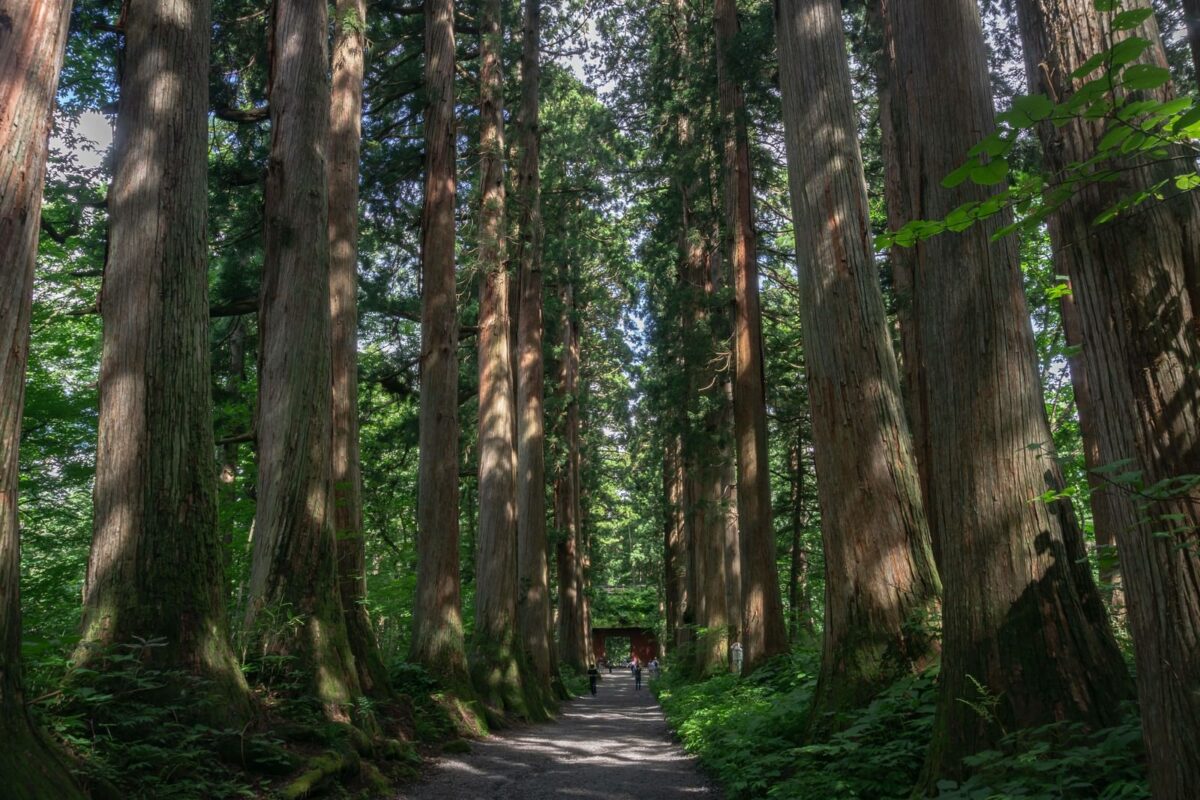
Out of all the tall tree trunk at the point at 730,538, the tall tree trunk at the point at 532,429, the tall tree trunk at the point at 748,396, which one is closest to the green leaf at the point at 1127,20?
the tall tree trunk at the point at 748,396

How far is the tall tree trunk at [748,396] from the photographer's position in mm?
13500

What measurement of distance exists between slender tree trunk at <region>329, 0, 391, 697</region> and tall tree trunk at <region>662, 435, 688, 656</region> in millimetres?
17568

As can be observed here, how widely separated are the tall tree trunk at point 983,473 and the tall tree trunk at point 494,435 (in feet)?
39.4

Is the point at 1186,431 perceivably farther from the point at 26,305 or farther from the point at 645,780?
the point at 645,780

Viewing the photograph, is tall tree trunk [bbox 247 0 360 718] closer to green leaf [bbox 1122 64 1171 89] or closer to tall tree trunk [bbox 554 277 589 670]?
green leaf [bbox 1122 64 1171 89]

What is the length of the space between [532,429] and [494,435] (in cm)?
343

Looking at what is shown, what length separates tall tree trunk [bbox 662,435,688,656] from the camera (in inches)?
1182

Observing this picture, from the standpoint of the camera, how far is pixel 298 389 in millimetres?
8656

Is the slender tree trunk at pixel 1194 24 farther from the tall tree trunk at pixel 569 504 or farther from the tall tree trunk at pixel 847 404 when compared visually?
the tall tree trunk at pixel 569 504

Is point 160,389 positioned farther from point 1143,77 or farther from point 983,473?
point 1143,77

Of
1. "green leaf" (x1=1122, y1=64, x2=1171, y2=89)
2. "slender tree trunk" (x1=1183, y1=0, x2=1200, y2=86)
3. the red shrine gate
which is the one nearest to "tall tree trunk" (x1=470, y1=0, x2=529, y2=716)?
"slender tree trunk" (x1=1183, y1=0, x2=1200, y2=86)

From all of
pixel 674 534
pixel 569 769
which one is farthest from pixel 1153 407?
pixel 674 534

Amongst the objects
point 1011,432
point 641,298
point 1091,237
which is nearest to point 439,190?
point 1011,432

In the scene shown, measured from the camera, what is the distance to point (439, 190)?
14508mm
